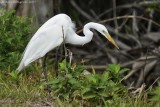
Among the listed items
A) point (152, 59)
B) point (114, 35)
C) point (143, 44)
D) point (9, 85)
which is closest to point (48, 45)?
point (9, 85)

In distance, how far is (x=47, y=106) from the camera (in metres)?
5.37

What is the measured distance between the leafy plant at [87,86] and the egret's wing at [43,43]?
2.14 ft

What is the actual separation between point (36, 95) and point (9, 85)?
1.71 feet

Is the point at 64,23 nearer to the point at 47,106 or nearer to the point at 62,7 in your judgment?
the point at 47,106

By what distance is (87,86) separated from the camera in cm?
531

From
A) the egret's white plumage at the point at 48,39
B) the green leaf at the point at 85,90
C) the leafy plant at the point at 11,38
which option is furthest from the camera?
the leafy plant at the point at 11,38

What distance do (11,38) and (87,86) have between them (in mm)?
1650

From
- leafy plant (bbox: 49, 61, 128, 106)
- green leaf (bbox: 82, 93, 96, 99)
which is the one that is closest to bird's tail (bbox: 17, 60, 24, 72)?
leafy plant (bbox: 49, 61, 128, 106)

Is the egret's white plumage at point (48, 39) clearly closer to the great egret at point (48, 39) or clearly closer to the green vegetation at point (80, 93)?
the great egret at point (48, 39)

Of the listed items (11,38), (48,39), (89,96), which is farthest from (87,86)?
(11,38)

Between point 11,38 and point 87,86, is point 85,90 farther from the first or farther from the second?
point 11,38

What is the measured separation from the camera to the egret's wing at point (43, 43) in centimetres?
616

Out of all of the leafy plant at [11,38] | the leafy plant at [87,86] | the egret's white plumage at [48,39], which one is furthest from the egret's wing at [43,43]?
the leafy plant at [87,86]

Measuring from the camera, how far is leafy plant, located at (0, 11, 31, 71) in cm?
658
